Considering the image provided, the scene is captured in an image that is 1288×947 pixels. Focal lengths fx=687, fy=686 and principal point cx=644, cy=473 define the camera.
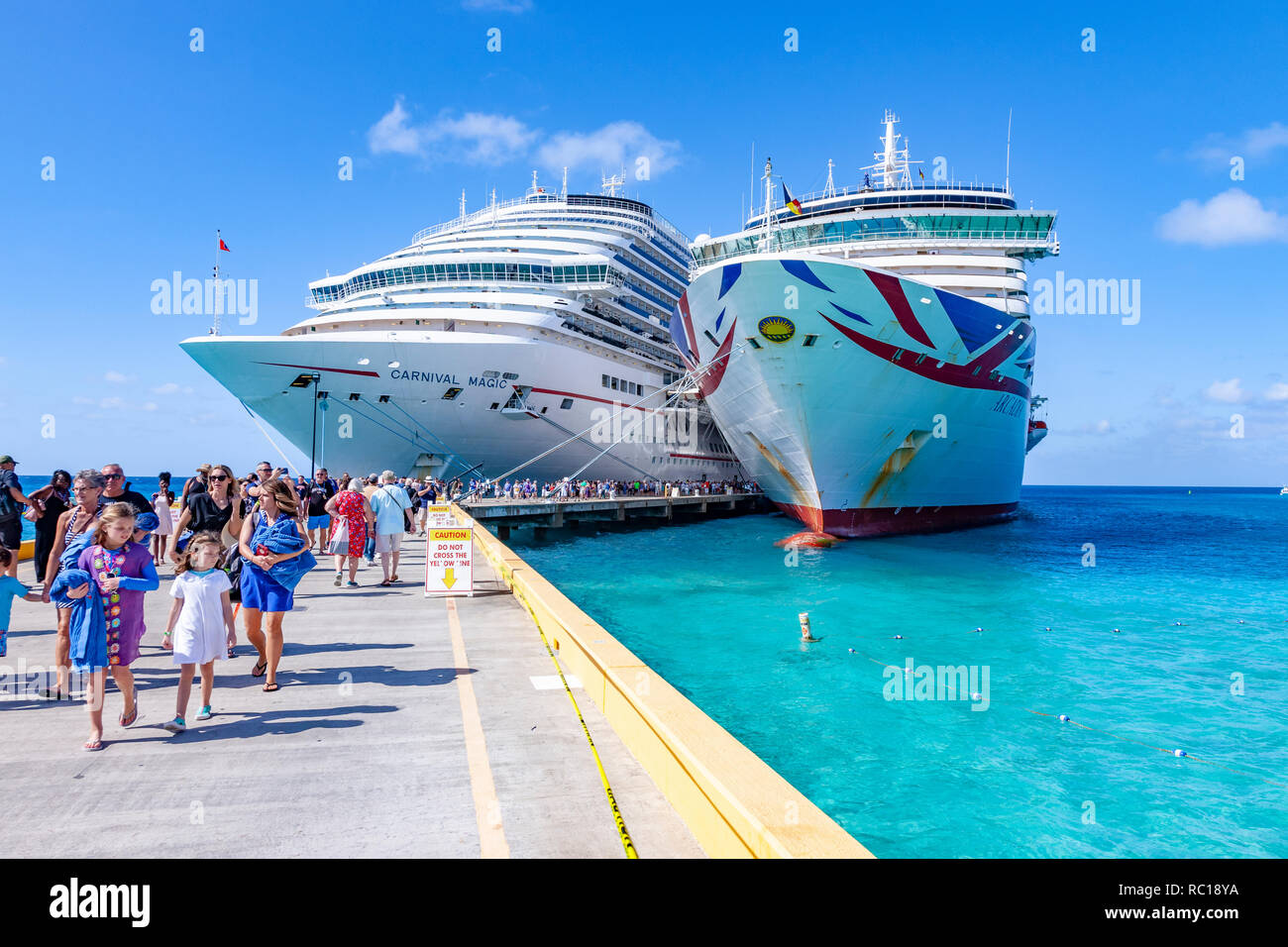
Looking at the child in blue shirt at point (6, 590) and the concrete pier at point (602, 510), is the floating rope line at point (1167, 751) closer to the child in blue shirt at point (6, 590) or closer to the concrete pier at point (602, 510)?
the child in blue shirt at point (6, 590)

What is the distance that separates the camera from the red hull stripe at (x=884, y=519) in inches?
936

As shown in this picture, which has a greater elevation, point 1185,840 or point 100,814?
point 100,814

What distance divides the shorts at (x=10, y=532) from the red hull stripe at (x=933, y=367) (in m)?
17.4

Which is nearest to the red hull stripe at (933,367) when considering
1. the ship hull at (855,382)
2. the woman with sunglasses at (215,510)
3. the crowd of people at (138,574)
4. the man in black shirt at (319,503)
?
the ship hull at (855,382)

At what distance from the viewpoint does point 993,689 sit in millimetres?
9453

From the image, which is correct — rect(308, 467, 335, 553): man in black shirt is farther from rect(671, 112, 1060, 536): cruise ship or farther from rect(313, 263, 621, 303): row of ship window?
rect(313, 263, 621, 303): row of ship window

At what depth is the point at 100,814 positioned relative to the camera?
3406mm

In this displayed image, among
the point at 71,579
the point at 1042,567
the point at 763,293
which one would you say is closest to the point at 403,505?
the point at 71,579

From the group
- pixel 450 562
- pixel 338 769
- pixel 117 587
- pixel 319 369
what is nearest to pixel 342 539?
pixel 450 562

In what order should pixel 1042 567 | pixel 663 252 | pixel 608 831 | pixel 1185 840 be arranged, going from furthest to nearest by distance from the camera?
pixel 663 252 < pixel 1042 567 < pixel 1185 840 < pixel 608 831

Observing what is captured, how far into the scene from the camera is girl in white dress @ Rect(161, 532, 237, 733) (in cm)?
456

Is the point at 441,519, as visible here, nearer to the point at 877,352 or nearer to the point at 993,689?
the point at 993,689
